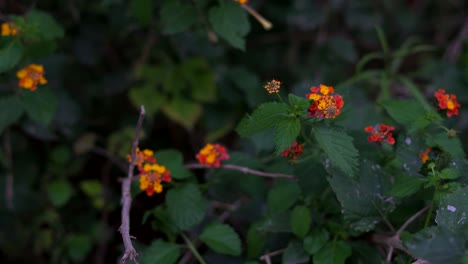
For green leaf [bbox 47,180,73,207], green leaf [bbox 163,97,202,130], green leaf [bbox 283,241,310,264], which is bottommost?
green leaf [bbox 283,241,310,264]


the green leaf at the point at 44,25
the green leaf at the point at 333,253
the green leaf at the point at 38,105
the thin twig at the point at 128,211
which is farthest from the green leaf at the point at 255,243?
the green leaf at the point at 44,25

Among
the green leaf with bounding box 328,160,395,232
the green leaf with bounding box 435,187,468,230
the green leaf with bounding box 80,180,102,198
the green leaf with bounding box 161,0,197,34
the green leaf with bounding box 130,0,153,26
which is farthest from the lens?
the green leaf with bounding box 80,180,102,198

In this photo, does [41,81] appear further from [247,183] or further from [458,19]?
[458,19]

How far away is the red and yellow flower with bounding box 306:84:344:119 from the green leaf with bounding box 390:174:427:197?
8.6 inches

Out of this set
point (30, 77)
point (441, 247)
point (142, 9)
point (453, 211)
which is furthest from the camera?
point (142, 9)

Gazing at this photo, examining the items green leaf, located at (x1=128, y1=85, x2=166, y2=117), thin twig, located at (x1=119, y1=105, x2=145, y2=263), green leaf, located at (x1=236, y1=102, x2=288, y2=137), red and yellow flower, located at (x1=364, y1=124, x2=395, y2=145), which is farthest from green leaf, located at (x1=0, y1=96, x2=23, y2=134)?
red and yellow flower, located at (x1=364, y1=124, x2=395, y2=145)

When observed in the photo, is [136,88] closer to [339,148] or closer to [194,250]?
[194,250]

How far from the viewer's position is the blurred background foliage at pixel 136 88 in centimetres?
187

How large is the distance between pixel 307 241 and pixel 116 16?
1.19 meters

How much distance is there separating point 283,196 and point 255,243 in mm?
148

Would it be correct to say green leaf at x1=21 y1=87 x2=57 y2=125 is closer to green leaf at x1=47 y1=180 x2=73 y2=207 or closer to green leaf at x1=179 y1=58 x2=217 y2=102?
green leaf at x1=47 y1=180 x2=73 y2=207

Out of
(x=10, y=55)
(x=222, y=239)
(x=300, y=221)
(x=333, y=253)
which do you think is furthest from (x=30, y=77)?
(x=333, y=253)

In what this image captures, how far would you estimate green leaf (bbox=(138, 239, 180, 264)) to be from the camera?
1.24 m

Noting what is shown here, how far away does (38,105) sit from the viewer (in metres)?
1.52
